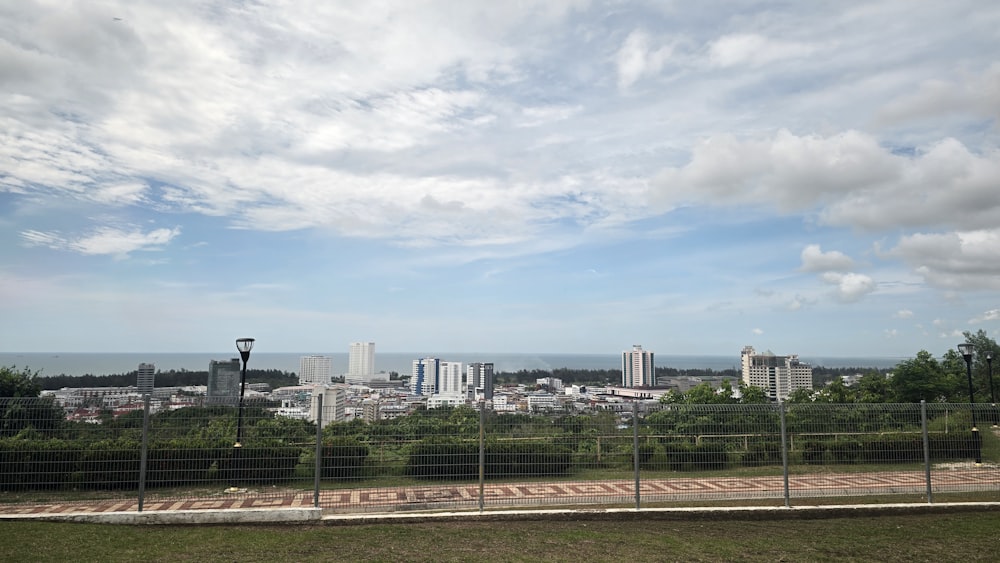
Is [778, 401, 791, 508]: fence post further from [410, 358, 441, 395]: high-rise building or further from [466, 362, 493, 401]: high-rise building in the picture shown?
[410, 358, 441, 395]: high-rise building

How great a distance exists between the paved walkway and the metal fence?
25mm

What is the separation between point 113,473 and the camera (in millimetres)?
8883

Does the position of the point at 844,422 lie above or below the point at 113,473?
above

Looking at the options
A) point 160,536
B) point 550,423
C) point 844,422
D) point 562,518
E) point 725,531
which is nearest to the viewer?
point 160,536

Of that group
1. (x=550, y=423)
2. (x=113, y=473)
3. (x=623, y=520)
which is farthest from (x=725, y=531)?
(x=113, y=473)

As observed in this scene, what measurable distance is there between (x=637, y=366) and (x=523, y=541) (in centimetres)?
8784

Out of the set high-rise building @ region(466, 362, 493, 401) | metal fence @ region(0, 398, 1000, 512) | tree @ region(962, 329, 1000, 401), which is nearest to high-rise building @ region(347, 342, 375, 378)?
high-rise building @ region(466, 362, 493, 401)

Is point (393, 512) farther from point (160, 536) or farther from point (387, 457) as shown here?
point (160, 536)

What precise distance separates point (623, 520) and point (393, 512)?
3555mm

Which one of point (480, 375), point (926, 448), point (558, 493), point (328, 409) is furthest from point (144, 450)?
point (480, 375)

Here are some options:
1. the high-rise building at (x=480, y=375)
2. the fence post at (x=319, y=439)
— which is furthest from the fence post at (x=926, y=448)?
the high-rise building at (x=480, y=375)

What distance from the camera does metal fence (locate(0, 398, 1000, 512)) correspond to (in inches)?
344

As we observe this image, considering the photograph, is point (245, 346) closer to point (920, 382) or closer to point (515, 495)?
point (515, 495)

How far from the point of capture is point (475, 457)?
9.23m
